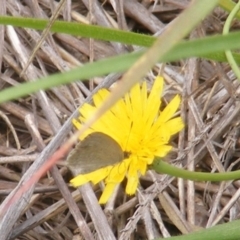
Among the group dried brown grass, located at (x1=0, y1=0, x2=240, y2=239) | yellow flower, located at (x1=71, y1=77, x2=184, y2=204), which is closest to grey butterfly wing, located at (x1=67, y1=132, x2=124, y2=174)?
yellow flower, located at (x1=71, y1=77, x2=184, y2=204)

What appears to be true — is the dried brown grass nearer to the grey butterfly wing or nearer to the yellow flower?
the yellow flower


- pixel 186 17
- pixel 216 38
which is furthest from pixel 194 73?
pixel 186 17

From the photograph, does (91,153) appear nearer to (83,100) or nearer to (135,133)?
(135,133)

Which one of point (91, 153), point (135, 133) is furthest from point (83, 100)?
point (91, 153)

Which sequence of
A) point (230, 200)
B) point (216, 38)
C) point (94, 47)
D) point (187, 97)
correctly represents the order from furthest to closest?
1. point (94, 47)
2. point (187, 97)
3. point (230, 200)
4. point (216, 38)

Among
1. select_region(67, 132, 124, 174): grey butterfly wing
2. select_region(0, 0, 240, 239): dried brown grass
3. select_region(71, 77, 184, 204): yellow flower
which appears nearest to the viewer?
select_region(67, 132, 124, 174): grey butterfly wing

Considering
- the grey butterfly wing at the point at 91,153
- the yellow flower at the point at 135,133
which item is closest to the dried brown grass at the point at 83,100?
the yellow flower at the point at 135,133

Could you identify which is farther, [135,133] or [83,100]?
[83,100]

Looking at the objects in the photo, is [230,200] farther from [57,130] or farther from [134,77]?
[134,77]
